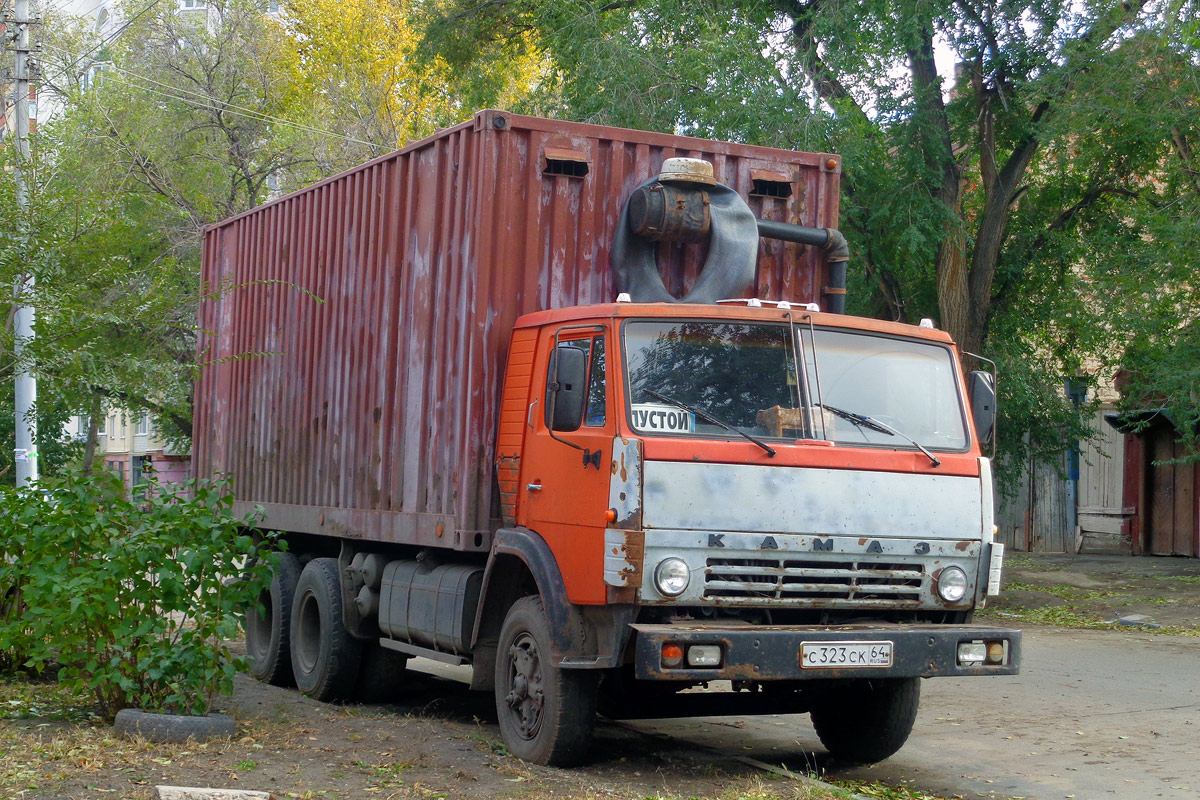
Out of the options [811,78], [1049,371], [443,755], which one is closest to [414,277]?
[443,755]

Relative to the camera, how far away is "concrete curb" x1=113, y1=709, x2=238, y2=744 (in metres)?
7.16

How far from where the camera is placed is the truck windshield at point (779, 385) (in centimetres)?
675

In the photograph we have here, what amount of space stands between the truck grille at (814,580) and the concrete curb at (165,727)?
111 inches

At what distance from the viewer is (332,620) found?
948 centimetres

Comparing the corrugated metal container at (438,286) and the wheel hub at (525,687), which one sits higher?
the corrugated metal container at (438,286)

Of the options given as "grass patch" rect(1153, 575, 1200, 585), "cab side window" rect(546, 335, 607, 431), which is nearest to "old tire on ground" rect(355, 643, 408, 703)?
"cab side window" rect(546, 335, 607, 431)

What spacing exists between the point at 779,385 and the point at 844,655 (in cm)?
137

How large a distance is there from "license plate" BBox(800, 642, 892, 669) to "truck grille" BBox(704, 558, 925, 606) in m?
0.27

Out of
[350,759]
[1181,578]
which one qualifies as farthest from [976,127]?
[350,759]

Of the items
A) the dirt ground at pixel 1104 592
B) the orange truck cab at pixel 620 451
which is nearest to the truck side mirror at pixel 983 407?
the orange truck cab at pixel 620 451

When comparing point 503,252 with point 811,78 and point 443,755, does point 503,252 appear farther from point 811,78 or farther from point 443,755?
point 811,78

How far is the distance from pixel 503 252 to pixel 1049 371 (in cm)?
1379

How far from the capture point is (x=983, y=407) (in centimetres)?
729

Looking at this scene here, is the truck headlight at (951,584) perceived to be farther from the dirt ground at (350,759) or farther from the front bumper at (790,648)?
the dirt ground at (350,759)
